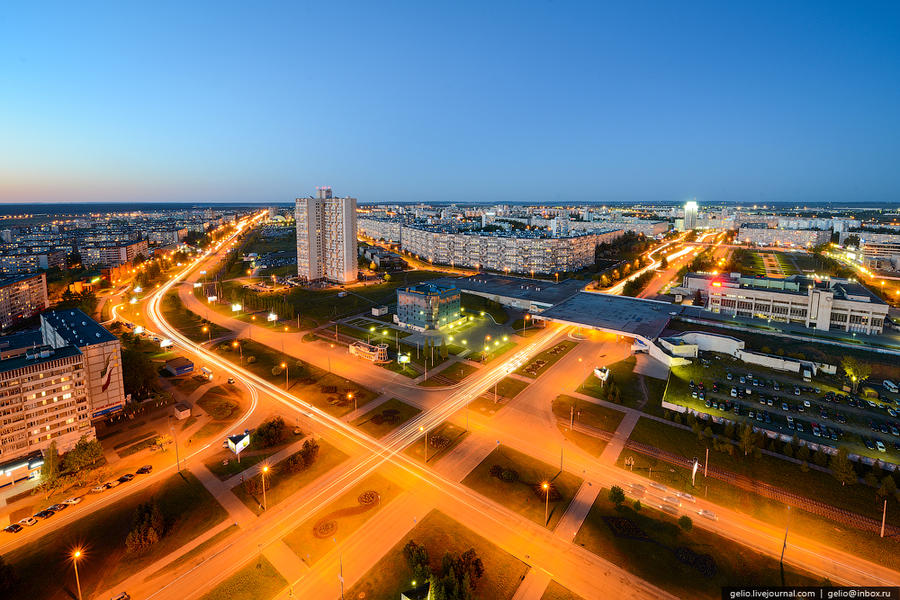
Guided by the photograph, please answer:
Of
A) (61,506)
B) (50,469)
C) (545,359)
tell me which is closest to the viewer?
(61,506)

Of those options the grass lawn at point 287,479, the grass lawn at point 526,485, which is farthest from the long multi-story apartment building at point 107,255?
the grass lawn at point 526,485

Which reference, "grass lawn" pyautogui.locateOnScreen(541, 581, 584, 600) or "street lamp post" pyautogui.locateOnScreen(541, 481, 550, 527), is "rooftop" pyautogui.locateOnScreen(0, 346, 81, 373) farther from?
"grass lawn" pyautogui.locateOnScreen(541, 581, 584, 600)

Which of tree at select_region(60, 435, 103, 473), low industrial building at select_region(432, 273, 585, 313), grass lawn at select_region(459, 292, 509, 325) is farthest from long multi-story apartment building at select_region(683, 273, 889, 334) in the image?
tree at select_region(60, 435, 103, 473)

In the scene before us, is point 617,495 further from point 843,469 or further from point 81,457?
point 81,457

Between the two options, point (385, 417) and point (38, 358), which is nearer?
point (38, 358)

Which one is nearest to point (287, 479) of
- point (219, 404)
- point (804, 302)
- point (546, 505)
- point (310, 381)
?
point (219, 404)

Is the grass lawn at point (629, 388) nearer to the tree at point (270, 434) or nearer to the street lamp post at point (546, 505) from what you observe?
the street lamp post at point (546, 505)
